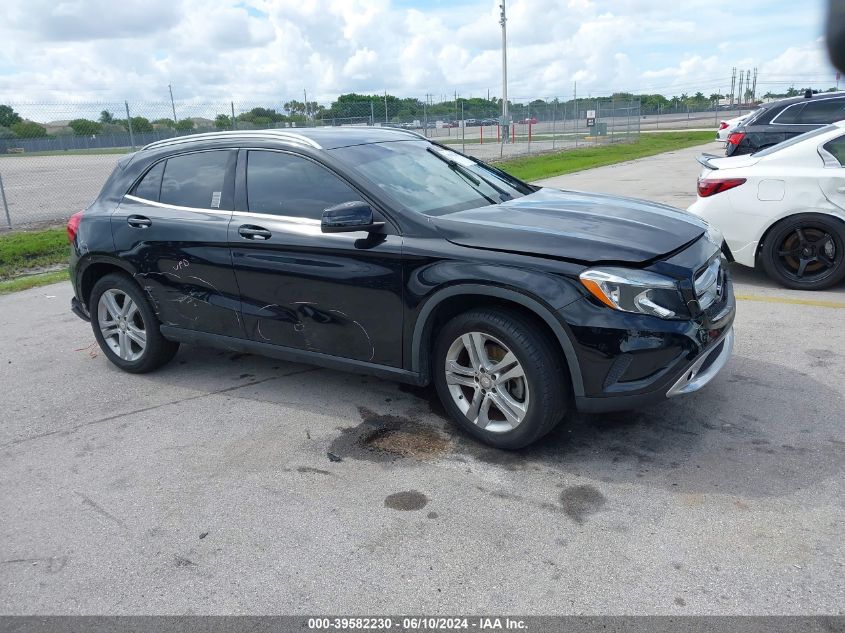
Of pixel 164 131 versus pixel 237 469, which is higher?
pixel 164 131

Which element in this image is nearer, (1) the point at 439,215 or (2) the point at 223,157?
(1) the point at 439,215

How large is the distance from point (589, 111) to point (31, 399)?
39711mm

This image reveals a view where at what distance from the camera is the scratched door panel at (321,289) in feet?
13.9

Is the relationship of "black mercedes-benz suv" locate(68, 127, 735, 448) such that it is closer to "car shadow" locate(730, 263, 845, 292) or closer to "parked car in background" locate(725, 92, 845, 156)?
"car shadow" locate(730, 263, 845, 292)

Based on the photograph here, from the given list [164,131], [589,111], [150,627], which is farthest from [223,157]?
[589,111]

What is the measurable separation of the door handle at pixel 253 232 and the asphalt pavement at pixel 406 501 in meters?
1.10

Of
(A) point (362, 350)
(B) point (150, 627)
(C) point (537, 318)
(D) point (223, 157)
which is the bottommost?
(B) point (150, 627)

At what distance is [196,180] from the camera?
506 cm

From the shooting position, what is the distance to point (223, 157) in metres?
4.95

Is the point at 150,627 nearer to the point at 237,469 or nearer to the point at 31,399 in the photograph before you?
the point at 237,469

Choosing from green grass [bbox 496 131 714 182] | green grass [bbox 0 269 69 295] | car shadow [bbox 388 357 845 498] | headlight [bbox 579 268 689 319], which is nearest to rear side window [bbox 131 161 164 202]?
car shadow [bbox 388 357 845 498]

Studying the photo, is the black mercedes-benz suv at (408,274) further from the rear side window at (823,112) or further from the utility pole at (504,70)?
the utility pole at (504,70)

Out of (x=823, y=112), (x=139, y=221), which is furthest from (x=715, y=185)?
(x=823, y=112)

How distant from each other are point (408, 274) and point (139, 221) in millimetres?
2246
